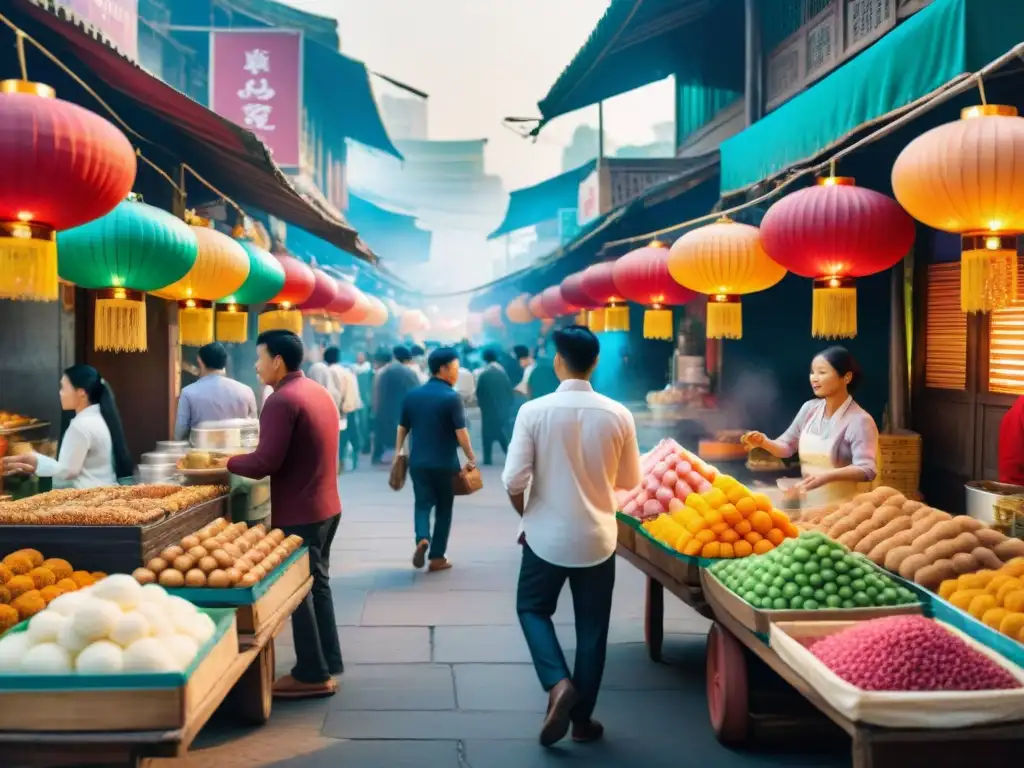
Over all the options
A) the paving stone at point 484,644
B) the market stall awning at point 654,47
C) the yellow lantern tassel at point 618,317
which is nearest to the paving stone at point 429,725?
the paving stone at point 484,644

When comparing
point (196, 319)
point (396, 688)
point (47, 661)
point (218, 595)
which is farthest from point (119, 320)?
point (396, 688)

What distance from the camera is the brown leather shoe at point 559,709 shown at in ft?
15.8

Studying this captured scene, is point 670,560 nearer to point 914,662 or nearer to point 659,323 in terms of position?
point 914,662

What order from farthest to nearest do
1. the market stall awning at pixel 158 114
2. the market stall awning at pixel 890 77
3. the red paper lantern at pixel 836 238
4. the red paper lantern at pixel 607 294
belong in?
1. the red paper lantern at pixel 607 294
2. the market stall awning at pixel 158 114
3. the red paper lantern at pixel 836 238
4. the market stall awning at pixel 890 77

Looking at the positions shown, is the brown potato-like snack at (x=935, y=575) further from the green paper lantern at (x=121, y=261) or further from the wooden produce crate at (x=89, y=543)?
the green paper lantern at (x=121, y=261)

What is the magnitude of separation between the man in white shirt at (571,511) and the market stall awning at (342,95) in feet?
49.3

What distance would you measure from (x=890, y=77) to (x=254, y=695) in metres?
5.19

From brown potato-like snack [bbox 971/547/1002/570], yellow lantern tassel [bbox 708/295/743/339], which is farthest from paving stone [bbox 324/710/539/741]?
yellow lantern tassel [bbox 708/295/743/339]

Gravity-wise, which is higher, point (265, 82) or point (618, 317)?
point (265, 82)

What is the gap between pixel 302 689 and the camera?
18.8ft

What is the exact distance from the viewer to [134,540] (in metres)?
5.11

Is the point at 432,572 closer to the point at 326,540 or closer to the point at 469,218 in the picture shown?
the point at 326,540

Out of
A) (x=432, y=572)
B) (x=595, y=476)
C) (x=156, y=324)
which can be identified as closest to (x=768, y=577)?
(x=595, y=476)

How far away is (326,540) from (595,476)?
2.00m
